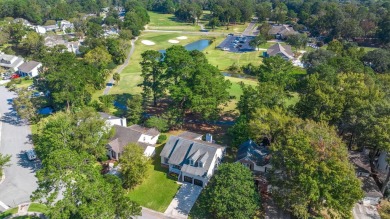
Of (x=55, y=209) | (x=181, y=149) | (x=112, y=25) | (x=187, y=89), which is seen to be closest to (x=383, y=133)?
(x=181, y=149)

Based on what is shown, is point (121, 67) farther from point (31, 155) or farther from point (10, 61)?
point (31, 155)

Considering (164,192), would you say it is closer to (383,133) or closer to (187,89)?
(187,89)

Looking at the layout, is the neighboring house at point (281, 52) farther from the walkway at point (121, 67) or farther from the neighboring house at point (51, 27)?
the neighboring house at point (51, 27)

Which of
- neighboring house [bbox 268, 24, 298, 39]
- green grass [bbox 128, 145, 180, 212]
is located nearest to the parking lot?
neighboring house [bbox 268, 24, 298, 39]

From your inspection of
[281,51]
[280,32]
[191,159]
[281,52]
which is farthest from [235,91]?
[280,32]

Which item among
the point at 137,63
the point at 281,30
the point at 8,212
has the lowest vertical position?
the point at 8,212
